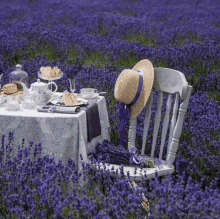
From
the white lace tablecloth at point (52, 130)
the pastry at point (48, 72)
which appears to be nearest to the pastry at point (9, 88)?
the pastry at point (48, 72)

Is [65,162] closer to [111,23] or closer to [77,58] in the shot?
[77,58]

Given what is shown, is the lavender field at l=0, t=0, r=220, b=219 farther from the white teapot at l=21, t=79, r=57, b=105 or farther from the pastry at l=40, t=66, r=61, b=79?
the pastry at l=40, t=66, r=61, b=79

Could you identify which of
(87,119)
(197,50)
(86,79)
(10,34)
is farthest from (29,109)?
(10,34)

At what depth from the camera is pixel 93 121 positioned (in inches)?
121

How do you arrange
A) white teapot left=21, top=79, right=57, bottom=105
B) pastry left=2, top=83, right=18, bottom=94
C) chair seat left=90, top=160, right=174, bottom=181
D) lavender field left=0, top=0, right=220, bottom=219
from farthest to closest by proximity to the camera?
pastry left=2, top=83, right=18, bottom=94, white teapot left=21, top=79, right=57, bottom=105, chair seat left=90, top=160, right=174, bottom=181, lavender field left=0, top=0, right=220, bottom=219

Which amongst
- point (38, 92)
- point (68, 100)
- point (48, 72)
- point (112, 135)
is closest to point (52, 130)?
point (68, 100)

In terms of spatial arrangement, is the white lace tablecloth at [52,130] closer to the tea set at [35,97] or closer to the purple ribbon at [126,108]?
the tea set at [35,97]

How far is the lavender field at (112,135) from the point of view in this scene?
2164 mm

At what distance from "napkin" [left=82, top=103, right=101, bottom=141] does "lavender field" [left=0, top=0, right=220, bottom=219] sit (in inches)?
6.3

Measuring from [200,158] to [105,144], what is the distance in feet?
2.48

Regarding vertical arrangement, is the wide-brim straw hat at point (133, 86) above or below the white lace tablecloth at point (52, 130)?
above

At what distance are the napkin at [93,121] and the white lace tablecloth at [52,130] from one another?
13 cm

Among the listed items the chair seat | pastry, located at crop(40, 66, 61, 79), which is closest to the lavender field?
the chair seat

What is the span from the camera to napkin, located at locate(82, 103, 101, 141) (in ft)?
9.79
